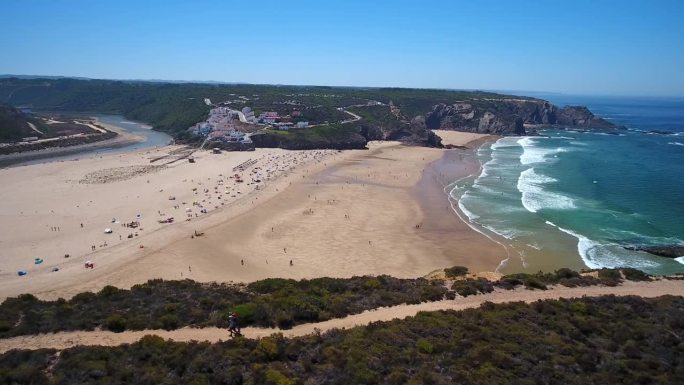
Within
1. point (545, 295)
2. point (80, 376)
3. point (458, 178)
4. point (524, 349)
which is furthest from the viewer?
point (458, 178)

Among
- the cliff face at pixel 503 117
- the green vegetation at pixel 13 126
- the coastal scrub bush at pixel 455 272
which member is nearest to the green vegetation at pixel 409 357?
the coastal scrub bush at pixel 455 272

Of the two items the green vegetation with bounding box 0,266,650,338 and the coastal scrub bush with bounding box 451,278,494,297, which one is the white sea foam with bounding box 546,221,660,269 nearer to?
the green vegetation with bounding box 0,266,650,338

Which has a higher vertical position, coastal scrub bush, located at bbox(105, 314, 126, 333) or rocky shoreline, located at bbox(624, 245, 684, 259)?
coastal scrub bush, located at bbox(105, 314, 126, 333)

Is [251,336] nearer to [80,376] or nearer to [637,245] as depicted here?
[80,376]

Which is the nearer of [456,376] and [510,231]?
[456,376]

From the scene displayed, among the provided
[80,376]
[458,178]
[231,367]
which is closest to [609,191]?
[458,178]

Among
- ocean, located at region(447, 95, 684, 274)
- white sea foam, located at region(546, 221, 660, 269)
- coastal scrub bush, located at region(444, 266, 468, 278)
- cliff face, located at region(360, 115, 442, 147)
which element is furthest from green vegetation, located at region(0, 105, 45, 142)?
white sea foam, located at region(546, 221, 660, 269)

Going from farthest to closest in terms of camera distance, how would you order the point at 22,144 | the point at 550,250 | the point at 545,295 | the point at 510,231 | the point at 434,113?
1. the point at 434,113
2. the point at 22,144
3. the point at 510,231
4. the point at 550,250
5. the point at 545,295
